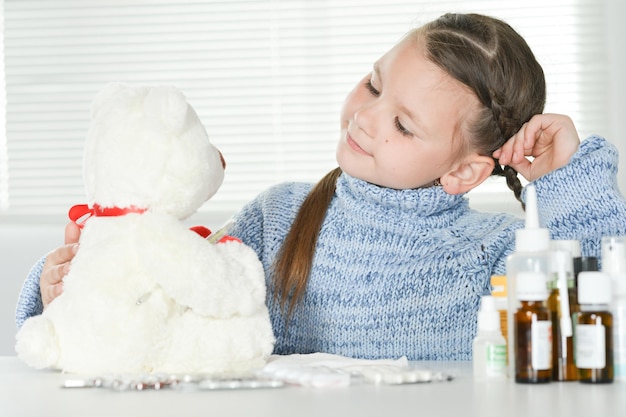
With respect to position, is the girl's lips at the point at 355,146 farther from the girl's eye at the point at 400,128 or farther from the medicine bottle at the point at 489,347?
the medicine bottle at the point at 489,347

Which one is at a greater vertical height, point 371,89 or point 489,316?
point 371,89

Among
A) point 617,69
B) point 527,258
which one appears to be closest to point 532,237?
point 527,258

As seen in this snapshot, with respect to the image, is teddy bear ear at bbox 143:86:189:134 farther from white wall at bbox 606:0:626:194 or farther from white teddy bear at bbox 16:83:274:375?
white wall at bbox 606:0:626:194

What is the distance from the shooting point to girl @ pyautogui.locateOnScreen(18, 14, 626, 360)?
1358 millimetres

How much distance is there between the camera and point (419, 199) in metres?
1.41

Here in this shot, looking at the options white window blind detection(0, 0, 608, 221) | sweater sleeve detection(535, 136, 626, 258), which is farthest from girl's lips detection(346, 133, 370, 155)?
white window blind detection(0, 0, 608, 221)

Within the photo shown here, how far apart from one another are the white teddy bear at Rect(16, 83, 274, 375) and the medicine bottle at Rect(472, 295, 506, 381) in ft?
0.70

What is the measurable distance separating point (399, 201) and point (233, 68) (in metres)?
1.62

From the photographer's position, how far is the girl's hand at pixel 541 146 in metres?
1.38

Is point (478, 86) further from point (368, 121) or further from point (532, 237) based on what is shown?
point (532, 237)

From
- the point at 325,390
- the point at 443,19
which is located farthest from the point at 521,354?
the point at 443,19

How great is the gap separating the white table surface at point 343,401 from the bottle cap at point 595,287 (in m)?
0.07

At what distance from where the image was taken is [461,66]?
1366 millimetres

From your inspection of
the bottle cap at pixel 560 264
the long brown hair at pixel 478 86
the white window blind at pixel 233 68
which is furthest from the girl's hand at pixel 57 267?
the white window blind at pixel 233 68
